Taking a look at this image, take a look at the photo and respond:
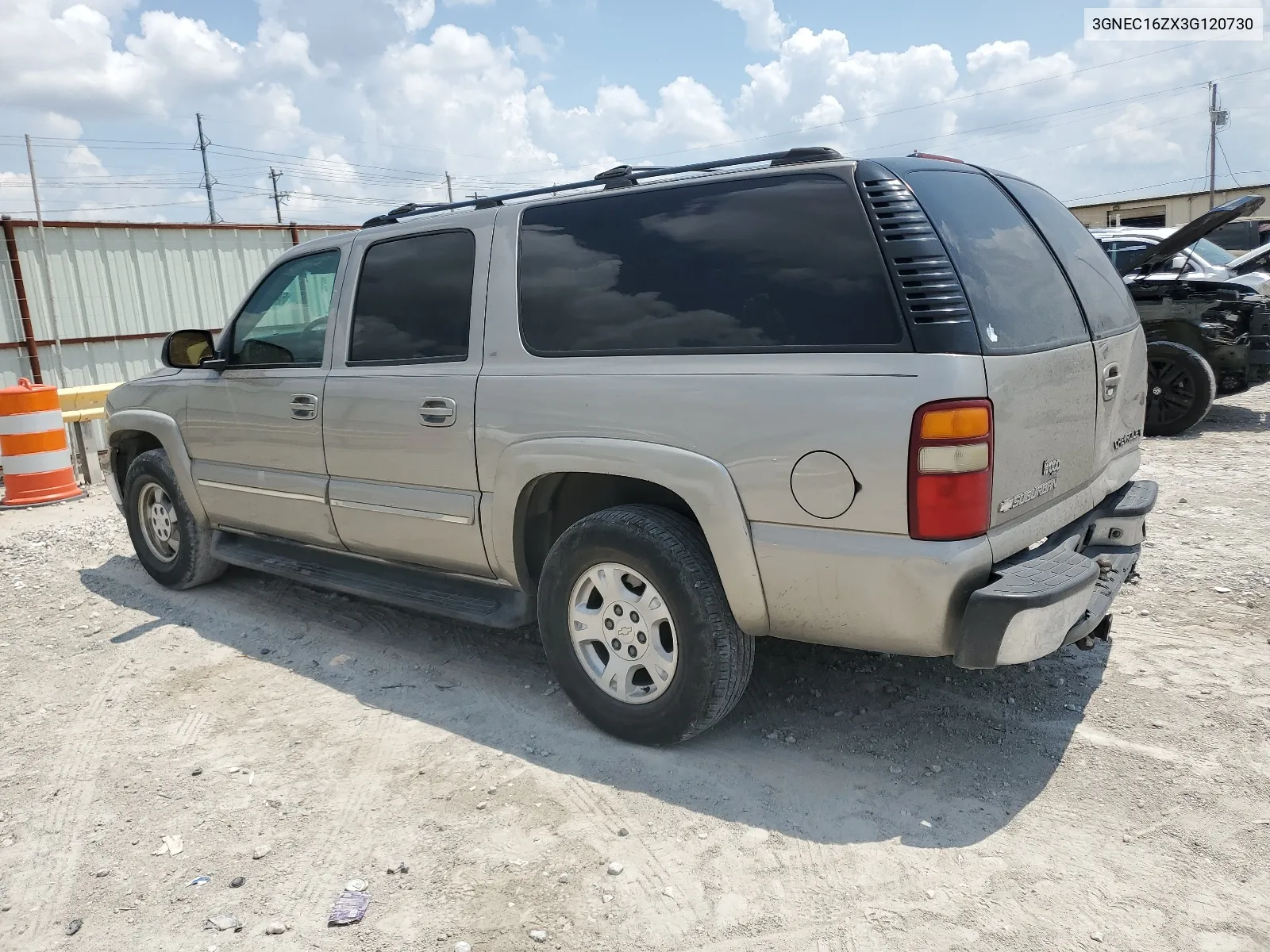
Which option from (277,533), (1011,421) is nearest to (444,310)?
(277,533)

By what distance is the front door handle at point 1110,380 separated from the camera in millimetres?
3416

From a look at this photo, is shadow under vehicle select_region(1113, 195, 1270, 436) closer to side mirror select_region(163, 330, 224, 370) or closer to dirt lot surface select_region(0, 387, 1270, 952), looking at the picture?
dirt lot surface select_region(0, 387, 1270, 952)

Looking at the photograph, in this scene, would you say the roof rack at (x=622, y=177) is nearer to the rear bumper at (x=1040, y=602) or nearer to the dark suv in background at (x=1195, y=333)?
the rear bumper at (x=1040, y=602)

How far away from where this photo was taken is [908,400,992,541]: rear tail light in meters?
2.70

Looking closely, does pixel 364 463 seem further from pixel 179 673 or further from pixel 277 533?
pixel 179 673

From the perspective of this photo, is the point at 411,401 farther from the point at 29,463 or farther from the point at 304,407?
the point at 29,463

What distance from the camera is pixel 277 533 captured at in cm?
493

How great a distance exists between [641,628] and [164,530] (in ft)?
11.9

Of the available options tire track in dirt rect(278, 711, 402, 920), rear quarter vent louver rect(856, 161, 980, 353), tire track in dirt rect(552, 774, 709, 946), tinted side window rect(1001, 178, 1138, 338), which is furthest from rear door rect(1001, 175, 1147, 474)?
tire track in dirt rect(278, 711, 402, 920)

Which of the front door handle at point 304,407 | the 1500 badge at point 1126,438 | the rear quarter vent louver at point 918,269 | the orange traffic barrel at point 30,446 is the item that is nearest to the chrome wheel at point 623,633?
the rear quarter vent louver at point 918,269

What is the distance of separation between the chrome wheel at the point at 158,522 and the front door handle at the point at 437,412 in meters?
2.43

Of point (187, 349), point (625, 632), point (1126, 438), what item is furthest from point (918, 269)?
point (187, 349)

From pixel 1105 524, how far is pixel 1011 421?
97cm

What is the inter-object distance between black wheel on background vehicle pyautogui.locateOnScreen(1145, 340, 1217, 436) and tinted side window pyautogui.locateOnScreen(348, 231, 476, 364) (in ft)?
23.0
